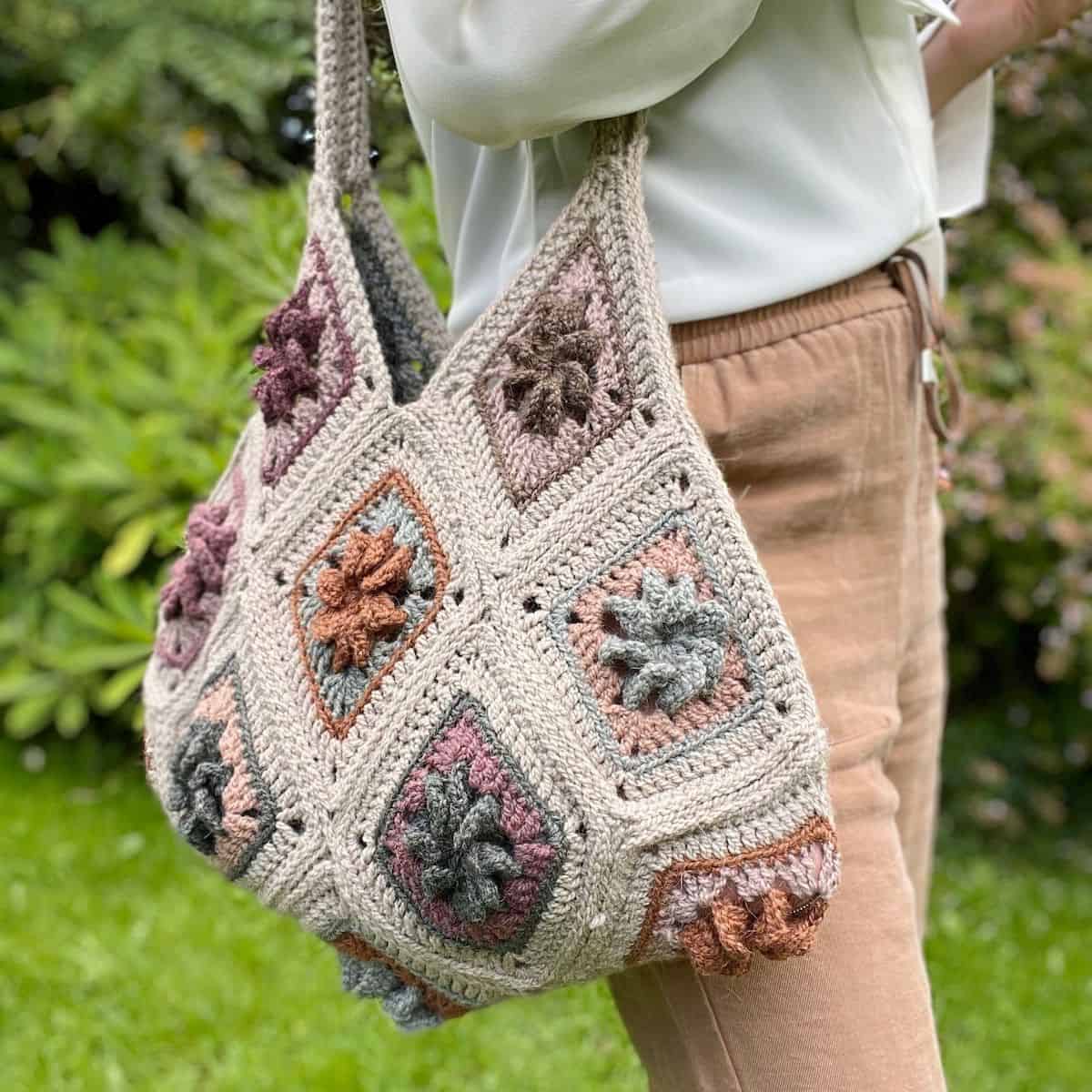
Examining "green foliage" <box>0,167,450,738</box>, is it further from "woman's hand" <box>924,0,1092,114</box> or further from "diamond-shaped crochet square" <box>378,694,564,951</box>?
"diamond-shaped crochet square" <box>378,694,564,951</box>

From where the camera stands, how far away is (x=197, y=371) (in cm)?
333

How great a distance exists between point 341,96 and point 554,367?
1.08 feet

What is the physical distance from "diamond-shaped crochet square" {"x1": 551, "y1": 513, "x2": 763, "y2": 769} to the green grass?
1128 millimetres

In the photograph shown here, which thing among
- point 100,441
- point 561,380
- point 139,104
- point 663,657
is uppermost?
point 561,380

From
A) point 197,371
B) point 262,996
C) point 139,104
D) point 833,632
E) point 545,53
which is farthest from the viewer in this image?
point 139,104

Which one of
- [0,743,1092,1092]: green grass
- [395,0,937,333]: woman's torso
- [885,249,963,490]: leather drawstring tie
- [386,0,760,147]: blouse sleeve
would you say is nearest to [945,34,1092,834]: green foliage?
[0,743,1092,1092]: green grass

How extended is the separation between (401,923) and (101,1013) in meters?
1.93

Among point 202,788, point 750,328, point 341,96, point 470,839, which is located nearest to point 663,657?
point 470,839

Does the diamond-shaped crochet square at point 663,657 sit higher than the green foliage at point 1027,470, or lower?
higher

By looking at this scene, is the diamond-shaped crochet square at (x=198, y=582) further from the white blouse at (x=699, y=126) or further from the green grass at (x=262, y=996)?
the green grass at (x=262, y=996)

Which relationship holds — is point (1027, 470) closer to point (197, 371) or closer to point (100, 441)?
point (197, 371)

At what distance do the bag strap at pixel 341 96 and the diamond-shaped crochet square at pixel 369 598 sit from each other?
0.29 m

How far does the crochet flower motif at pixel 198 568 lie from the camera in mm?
1171

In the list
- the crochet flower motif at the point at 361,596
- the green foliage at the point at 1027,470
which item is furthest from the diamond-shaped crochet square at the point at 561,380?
the green foliage at the point at 1027,470
